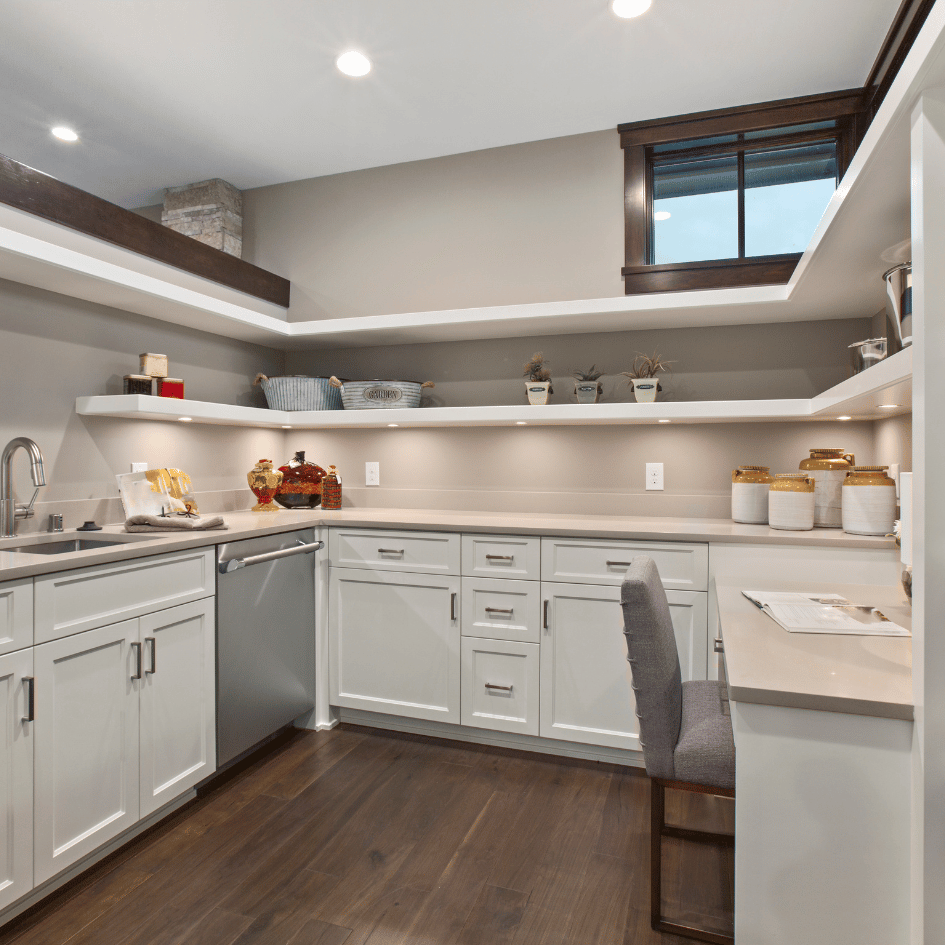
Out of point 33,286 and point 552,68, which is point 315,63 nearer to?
point 552,68

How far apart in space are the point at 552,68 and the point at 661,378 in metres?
1.30

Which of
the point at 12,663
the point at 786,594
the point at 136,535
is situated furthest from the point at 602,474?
the point at 12,663

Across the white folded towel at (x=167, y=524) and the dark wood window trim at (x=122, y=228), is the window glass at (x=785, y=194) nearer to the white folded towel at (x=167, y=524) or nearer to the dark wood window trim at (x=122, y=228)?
the dark wood window trim at (x=122, y=228)

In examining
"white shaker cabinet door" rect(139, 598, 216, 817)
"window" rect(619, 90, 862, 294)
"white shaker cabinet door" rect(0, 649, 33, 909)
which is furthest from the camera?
"window" rect(619, 90, 862, 294)

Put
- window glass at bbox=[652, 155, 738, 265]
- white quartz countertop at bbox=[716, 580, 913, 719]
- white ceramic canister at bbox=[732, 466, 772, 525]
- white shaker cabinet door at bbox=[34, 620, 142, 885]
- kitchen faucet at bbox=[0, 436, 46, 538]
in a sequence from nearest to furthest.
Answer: white quartz countertop at bbox=[716, 580, 913, 719]
white shaker cabinet door at bbox=[34, 620, 142, 885]
kitchen faucet at bbox=[0, 436, 46, 538]
white ceramic canister at bbox=[732, 466, 772, 525]
window glass at bbox=[652, 155, 738, 265]

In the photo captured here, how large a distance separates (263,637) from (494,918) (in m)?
1.26

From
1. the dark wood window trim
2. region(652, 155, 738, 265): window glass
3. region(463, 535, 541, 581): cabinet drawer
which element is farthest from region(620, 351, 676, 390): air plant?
the dark wood window trim

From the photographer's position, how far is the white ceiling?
2098 mm

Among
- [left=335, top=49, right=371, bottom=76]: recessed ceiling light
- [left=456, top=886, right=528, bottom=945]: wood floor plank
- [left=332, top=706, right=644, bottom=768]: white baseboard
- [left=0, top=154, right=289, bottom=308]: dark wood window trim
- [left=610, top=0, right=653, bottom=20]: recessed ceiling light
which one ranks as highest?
[left=335, top=49, right=371, bottom=76]: recessed ceiling light

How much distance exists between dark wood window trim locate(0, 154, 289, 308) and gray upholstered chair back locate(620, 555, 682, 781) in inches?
88.7

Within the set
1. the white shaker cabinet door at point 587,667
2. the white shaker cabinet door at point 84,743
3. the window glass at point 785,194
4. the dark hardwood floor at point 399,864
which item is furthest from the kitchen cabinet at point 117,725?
the window glass at point 785,194

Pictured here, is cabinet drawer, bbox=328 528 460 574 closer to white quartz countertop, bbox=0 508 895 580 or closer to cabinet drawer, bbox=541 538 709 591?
white quartz countertop, bbox=0 508 895 580

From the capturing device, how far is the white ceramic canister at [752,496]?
2.52 meters

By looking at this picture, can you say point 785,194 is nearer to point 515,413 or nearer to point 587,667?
point 515,413
